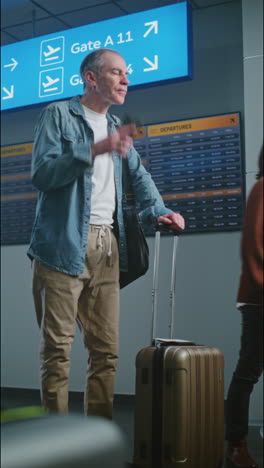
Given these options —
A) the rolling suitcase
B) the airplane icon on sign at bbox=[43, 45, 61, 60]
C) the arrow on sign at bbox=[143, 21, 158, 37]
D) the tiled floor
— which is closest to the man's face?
the rolling suitcase

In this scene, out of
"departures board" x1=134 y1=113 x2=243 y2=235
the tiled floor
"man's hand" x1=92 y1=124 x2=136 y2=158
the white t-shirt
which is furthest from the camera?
"departures board" x1=134 y1=113 x2=243 y2=235

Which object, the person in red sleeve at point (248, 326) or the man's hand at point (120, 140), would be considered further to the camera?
the person in red sleeve at point (248, 326)

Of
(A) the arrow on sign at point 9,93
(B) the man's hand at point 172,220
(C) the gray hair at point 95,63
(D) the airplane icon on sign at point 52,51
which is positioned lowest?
(B) the man's hand at point 172,220

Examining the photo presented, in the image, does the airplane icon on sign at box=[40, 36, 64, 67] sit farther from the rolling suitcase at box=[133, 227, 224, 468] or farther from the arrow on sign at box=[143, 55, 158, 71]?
the rolling suitcase at box=[133, 227, 224, 468]

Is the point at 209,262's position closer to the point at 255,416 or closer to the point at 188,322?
the point at 188,322

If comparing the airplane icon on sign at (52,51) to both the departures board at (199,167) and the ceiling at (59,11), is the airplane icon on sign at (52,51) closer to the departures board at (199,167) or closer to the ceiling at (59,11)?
the ceiling at (59,11)

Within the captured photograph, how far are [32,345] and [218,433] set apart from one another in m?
2.62

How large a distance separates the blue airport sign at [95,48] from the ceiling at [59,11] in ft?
0.87

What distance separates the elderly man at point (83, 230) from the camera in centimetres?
197

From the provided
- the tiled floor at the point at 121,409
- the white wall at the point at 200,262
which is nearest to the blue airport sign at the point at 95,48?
the white wall at the point at 200,262

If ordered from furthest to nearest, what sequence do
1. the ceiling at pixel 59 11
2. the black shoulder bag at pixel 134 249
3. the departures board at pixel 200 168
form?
the ceiling at pixel 59 11 < the departures board at pixel 200 168 < the black shoulder bag at pixel 134 249

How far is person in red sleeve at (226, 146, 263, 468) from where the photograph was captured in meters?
1.94

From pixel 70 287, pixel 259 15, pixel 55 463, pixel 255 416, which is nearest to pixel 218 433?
pixel 70 287

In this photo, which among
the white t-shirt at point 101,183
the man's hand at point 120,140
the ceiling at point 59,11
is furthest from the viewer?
the ceiling at point 59,11
